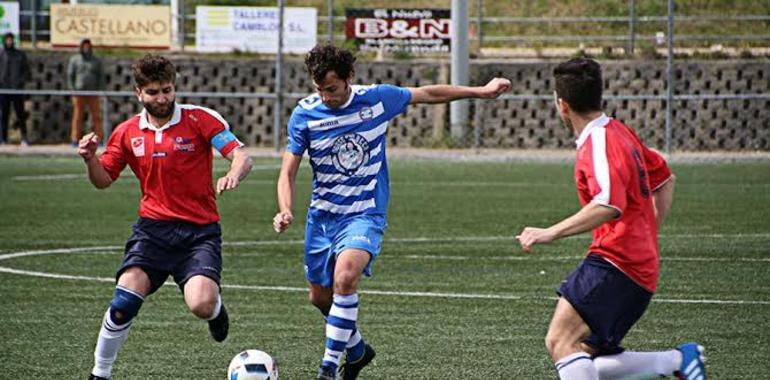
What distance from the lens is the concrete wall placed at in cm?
2608

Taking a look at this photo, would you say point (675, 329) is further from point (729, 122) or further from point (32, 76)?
point (32, 76)

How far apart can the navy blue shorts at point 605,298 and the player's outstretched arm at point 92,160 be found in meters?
2.65

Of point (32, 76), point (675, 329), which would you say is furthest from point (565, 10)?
point (675, 329)

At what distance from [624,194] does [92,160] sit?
9.71 ft

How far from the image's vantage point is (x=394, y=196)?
19.3 meters

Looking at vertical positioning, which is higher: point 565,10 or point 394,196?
point 565,10

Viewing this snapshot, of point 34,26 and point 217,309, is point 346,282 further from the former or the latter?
point 34,26

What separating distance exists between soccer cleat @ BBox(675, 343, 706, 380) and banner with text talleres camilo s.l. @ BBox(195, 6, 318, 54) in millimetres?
23005

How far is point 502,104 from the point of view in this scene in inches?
1072

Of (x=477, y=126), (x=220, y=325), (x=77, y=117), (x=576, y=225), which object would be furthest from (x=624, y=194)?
(x=77, y=117)

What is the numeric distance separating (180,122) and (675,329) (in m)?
3.49

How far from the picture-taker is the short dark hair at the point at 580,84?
667 centimetres

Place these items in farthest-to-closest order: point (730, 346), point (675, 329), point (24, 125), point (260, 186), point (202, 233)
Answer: point (24, 125) < point (260, 186) < point (675, 329) < point (730, 346) < point (202, 233)

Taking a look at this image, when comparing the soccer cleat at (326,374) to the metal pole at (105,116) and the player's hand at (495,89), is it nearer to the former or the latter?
the player's hand at (495,89)
